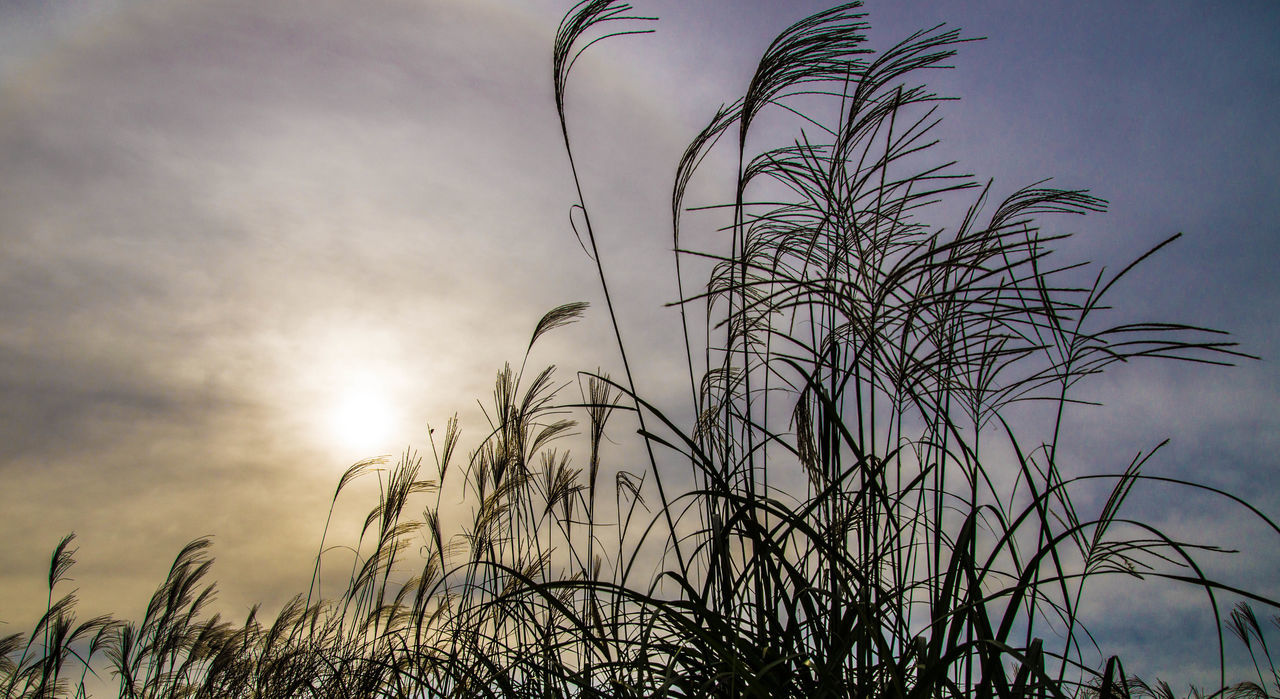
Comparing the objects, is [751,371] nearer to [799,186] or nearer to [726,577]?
[799,186]

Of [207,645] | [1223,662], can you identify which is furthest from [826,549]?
[207,645]

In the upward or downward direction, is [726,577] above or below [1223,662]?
above

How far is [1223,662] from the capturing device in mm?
1249

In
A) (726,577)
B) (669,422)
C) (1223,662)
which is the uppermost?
(669,422)

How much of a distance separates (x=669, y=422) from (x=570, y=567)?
67.9 inches

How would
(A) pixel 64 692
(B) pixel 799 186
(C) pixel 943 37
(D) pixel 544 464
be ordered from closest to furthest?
1. (C) pixel 943 37
2. (B) pixel 799 186
3. (D) pixel 544 464
4. (A) pixel 64 692

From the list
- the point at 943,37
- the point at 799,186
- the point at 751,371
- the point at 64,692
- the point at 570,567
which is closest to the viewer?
the point at 943,37

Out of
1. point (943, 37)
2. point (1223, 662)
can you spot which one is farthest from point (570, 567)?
point (943, 37)

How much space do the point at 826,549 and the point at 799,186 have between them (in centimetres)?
93

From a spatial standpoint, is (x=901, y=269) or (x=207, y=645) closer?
(x=901, y=269)

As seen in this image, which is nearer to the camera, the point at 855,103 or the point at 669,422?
the point at 669,422

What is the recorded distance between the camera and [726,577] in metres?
1.35

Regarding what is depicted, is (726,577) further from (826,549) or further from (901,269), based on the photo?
(901,269)

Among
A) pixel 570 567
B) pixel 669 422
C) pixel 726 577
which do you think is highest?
pixel 570 567
